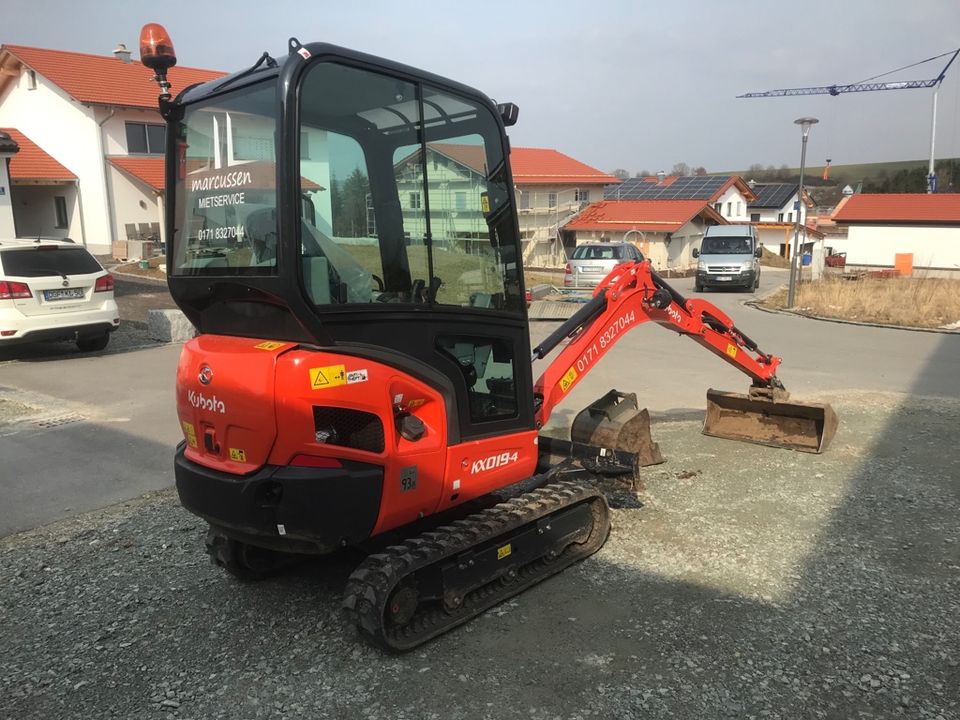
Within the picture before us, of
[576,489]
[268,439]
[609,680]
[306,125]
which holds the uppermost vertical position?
[306,125]

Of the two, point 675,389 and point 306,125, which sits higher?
point 306,125

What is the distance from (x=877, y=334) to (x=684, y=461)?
34.1 ft

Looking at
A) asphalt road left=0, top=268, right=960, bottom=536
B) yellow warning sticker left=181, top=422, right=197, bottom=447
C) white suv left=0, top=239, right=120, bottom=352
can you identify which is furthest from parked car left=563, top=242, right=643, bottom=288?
yellow warning sticker left=181, top=422, right=197, bottom=447

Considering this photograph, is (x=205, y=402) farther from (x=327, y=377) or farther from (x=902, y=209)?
(x=902, y=209)

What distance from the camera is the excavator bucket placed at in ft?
18.4

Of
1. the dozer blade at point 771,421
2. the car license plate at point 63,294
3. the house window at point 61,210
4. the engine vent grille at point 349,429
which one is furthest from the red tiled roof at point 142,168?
the engine vent grille at point 349,429

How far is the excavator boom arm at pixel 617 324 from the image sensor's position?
5.17 meters

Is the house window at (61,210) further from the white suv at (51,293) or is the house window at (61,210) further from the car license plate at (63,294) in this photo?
the car license plate at (63,294)

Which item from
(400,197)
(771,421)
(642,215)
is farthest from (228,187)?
(642,215)

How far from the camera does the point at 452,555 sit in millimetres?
3770

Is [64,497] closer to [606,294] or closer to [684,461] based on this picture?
[606,294]

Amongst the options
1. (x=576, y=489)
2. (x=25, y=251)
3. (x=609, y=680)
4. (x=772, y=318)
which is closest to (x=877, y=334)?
(x=772, y=318)

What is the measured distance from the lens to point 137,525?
17.5ft

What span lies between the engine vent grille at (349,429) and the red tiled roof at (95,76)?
26.8 metres
